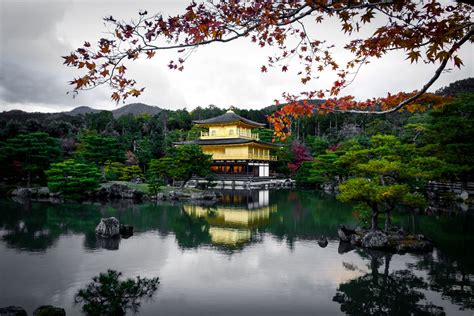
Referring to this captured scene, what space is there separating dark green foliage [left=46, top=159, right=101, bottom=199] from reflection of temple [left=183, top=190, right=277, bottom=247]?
6096mm

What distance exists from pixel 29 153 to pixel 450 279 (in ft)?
74.3

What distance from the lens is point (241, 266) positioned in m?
7.62

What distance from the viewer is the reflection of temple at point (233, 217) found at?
10500mm

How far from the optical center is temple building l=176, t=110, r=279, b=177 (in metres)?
31.3

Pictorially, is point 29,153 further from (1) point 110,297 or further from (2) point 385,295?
(2) point 385,295

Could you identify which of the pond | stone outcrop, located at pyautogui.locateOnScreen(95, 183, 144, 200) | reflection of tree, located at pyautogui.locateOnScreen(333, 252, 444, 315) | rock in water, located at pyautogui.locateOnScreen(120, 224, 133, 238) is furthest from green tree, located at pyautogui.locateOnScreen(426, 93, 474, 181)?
stone outcrop, located at pyautogui.locateOnScreen(95, 183, 144, 200)

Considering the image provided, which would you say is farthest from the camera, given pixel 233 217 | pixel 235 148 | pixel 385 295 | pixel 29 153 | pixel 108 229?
pixel 235 148

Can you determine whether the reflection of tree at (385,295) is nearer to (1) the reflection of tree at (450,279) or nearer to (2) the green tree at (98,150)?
(1) the reflection of tree at (450,279)

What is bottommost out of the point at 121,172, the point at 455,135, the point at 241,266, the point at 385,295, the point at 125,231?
the point at 385,295

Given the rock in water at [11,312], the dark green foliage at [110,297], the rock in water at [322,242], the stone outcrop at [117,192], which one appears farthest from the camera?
the stone outcrop at [117,192]

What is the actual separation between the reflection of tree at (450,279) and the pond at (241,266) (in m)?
0.02

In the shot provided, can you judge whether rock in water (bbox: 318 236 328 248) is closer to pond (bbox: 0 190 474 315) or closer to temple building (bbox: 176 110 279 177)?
pond (bbox: 0 190 474 315)

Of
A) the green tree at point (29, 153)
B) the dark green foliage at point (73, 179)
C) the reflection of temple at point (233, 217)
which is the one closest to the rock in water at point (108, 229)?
the reflection of temple at point (233, 217)

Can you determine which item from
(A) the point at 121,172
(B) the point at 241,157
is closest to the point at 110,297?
(A) the point at 121,172
